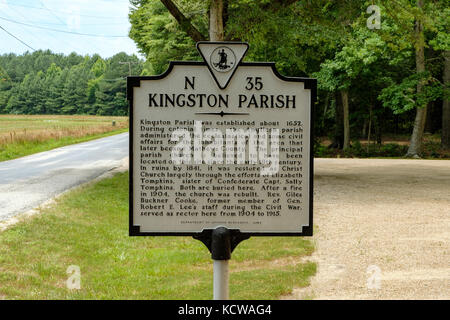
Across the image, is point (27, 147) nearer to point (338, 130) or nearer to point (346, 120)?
point (346, 120)

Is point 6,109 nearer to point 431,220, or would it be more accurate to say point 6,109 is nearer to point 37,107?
point 37,107

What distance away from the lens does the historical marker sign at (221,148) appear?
138 inches

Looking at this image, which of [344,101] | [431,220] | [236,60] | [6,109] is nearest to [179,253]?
[236,60]

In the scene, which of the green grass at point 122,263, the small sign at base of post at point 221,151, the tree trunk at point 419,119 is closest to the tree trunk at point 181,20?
the green grass at point 122,263

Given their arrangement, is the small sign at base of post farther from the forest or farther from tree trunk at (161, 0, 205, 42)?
tree trunk at (161, 0, 205, 42)

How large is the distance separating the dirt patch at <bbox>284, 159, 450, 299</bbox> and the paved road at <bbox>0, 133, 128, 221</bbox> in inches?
225

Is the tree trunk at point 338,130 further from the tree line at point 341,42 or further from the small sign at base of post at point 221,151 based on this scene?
the small sign at base of post at point 221,151

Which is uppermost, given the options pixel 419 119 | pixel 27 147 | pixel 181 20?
pixel 181 20

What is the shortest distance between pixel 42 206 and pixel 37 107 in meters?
108

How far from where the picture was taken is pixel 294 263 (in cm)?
642

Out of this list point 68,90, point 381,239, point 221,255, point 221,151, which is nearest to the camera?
point 221,255

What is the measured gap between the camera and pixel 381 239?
784 cm

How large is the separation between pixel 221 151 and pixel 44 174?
43.8 feet

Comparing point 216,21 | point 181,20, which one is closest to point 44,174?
point 181,20
